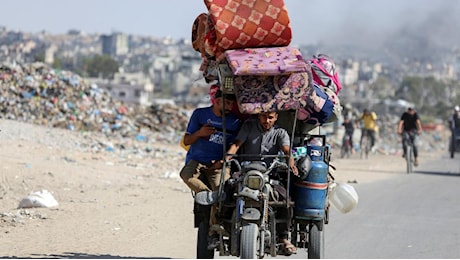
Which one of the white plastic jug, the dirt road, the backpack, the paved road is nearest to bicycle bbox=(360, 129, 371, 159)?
the dirt road

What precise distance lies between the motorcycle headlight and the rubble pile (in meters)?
26.6

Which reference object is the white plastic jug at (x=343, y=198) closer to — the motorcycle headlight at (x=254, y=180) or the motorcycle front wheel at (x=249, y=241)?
the motorcycle headlight at (x=254, y=180)

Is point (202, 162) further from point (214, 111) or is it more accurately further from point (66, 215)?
point (66, 215)

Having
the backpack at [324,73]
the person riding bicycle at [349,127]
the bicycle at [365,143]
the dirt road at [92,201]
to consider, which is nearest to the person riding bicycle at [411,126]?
the dirt road at [92,201]

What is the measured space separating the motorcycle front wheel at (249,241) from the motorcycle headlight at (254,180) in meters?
0.32

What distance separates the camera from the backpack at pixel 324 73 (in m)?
10.1

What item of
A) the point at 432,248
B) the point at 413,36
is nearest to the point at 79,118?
the point at 432,248

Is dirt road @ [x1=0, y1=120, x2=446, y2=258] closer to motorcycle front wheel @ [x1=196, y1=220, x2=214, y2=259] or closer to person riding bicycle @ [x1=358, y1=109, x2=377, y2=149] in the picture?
motorcycle front wheel @ [x1=196, y1=220, x2=214, y2=259]

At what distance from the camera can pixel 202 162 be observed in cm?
965

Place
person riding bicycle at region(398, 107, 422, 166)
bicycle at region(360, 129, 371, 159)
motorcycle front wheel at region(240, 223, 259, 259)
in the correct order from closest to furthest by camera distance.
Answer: motorcycle front wheel at region(240, 223, 259, 259)
person riding bicycle at region(398, 107, 422, 166)
bicycle at region(360, 129, 371, 159)

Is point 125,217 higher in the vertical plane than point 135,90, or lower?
lower

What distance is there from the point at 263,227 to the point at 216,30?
1.85 m

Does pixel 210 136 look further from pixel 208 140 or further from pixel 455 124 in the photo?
pixel 455 124

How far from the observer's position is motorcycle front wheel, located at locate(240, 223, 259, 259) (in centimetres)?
852
